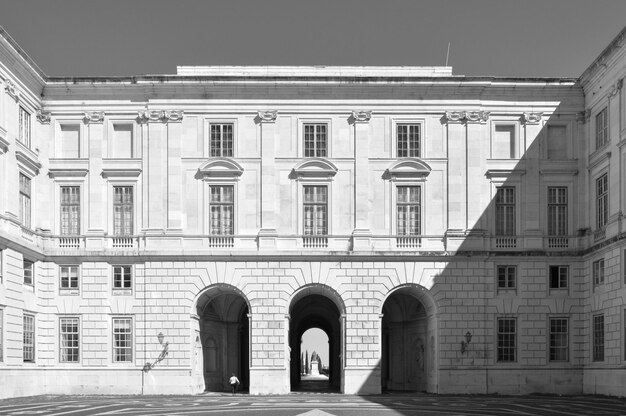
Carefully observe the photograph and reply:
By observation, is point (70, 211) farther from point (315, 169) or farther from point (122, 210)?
point (315, 169)

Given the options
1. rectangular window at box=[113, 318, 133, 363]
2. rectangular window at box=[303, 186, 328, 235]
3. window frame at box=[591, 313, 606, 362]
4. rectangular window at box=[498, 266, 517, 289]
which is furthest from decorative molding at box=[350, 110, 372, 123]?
rectangular window at box=[113, 318, 133, 363]

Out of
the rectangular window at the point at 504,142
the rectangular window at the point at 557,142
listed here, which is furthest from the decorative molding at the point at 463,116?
the rectangular window at the point at 557,142

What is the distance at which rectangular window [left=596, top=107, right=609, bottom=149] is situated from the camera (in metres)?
52.9

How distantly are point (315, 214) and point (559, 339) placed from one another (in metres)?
15.4

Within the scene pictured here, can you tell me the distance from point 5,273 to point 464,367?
2498cm

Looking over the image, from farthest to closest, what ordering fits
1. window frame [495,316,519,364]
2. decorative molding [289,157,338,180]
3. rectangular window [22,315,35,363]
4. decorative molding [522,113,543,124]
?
1. decorative molding [522,113,543,124]
2. decorative molding [289,157,338,180]
3. window frame [495,316,519,364]
4. rectangular window [22,315,35,363]

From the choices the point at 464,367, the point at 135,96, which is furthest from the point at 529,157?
the point at 135,96

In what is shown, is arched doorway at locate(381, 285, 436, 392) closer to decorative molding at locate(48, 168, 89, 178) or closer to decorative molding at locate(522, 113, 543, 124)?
decorative molding at locate(522, 113, 543, 124)

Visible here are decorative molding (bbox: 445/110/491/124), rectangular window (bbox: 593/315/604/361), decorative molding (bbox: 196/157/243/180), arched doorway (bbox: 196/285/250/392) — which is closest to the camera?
rectangular window (bbox: 593/315/604/361)

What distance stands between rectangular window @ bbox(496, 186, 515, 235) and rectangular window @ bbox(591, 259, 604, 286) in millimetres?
4960

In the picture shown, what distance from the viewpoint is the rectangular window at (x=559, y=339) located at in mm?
55250

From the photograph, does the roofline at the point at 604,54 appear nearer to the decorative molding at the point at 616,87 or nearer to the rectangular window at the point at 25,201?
the decorative molding at the point at 616,87

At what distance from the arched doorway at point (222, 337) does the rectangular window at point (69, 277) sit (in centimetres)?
696

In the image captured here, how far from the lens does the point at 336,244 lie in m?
55.6
